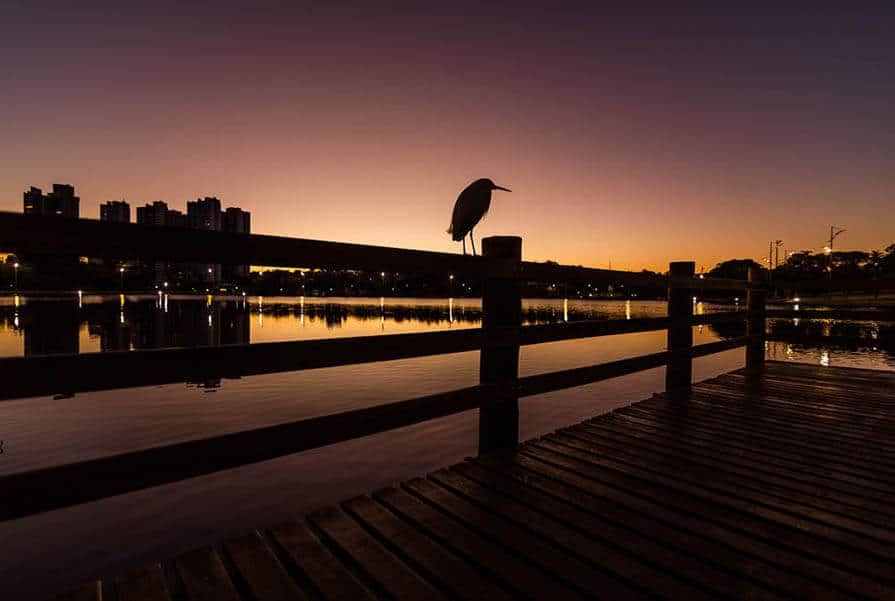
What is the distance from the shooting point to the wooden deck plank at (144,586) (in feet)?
5.78

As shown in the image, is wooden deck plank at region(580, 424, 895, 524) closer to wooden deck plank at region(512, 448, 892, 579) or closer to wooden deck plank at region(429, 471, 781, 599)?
wooden deck plank at region(512, 448, 892, 579)

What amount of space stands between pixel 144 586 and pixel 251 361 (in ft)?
2.95

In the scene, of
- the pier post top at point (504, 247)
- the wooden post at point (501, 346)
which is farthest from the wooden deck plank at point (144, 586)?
the pier post top at point (504, 247)

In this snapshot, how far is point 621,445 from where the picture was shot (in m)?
3.62

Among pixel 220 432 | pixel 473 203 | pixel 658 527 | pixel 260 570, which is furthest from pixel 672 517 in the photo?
pixel 220 432

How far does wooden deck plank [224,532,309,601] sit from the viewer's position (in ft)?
5.87

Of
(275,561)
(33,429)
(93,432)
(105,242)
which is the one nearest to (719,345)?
(275,561)

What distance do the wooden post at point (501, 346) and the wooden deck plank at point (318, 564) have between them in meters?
1.50

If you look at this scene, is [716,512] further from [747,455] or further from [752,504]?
[747,455]

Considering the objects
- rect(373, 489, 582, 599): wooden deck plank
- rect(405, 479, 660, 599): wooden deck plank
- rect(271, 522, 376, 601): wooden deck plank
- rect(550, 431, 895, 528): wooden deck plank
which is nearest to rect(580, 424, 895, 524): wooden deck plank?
rect(550, 431, 895, 528): wooden deck plank

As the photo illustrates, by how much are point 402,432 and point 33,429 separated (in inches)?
325

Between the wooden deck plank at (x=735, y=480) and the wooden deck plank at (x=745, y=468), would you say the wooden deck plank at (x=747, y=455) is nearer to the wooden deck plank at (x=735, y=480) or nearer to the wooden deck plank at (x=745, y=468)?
the wooden deck plank at (x=745, y=468)

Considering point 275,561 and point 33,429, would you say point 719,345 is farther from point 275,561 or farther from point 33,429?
point 33,429

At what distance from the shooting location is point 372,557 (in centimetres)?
204
